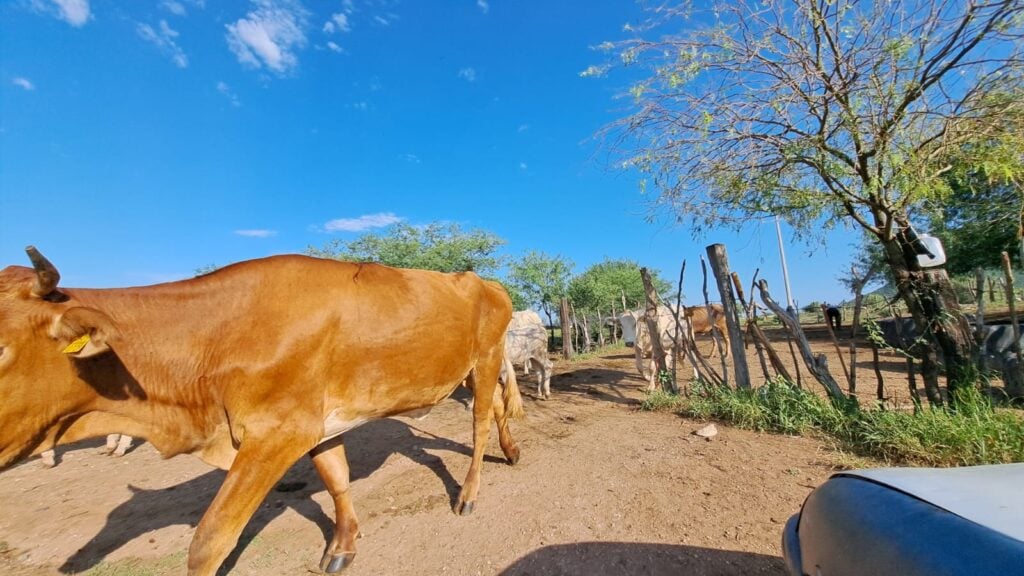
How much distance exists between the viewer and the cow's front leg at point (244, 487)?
2.08 m

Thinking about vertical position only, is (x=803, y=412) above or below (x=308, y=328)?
below

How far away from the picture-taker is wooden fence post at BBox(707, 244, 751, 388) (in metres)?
5.99

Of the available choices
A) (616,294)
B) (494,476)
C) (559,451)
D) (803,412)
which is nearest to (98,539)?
(494,476)

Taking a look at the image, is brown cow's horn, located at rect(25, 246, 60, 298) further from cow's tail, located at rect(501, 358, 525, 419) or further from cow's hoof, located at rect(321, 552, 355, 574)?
cow's tail, located at rect(501, 358, 525, 419)

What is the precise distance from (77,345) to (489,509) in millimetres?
2962

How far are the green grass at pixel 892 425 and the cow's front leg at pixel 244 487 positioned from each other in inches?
192

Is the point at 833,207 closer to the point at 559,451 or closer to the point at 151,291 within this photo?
the point at 559,451

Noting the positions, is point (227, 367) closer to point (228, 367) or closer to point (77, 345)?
point (228, 367)

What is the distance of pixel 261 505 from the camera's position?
4.11 metres

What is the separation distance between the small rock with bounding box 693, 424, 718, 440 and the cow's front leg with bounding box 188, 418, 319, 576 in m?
4.27

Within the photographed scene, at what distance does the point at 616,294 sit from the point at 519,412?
75.6 ft

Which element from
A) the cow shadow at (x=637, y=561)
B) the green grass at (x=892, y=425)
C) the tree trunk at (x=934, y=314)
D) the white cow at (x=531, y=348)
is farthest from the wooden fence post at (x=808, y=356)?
the white cow at (x=531, y=348)

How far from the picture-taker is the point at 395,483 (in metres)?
4.38

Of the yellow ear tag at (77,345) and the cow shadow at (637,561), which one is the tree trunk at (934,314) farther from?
the yellow ear tag at (77,345)
